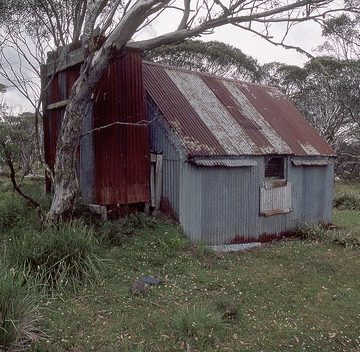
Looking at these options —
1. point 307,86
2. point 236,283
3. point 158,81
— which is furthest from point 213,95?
point 307,86

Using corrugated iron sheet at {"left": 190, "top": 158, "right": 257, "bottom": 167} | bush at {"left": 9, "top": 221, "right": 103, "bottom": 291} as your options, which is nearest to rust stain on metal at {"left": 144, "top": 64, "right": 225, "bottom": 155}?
corrugated iron sheet at {"left": 190, "top": 158, "right": 257, "bottom": 167}

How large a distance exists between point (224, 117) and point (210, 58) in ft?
65.4

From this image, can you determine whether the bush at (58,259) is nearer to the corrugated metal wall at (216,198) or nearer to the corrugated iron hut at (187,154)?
the corrugated iron hut at (187,154)

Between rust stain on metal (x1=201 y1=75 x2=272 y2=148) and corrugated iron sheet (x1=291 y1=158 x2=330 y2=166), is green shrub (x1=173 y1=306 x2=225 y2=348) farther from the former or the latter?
corrugated iron sheet (x1=291 y1=158 x2=330 y2=166)

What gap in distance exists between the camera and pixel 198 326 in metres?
6.70

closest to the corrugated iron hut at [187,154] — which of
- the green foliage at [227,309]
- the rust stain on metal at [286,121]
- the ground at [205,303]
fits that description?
the rust stain on metal at [286,121]

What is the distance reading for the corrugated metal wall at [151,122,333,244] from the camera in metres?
11.6

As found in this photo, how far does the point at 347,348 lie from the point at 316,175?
31.8ft

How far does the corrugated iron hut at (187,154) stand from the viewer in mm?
11555

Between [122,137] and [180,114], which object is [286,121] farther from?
[122,137]

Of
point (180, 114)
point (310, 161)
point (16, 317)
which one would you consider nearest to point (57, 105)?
point (180, 114)

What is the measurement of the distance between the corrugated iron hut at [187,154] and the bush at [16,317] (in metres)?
5.23

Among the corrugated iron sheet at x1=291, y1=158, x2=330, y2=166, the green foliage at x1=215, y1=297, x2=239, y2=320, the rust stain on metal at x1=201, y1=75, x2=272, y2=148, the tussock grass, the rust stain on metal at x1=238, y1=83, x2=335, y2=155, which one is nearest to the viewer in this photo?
the green foliage at x1=215, y1=297, x2=239, y2=320

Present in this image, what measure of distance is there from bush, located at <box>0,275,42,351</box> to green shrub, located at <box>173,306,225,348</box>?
6.87ft
